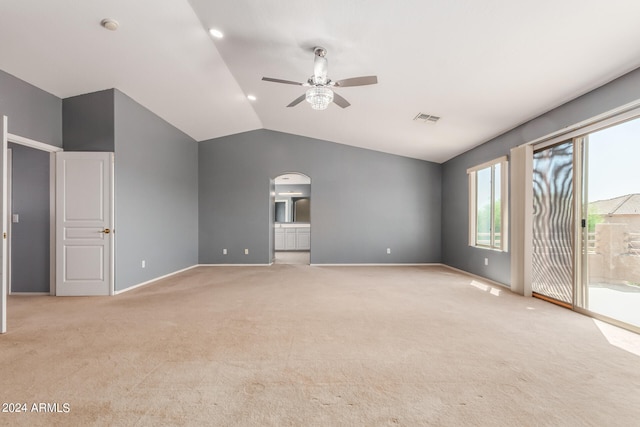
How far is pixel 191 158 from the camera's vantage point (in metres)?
6.54

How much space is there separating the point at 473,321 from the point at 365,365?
1.55 meters

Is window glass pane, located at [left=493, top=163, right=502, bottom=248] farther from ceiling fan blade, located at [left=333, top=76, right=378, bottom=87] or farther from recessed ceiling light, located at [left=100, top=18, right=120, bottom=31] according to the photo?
recessed ceiling light, located at [left=100, top=18, right=120, bottom=31]

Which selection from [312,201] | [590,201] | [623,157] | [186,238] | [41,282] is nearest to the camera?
[623,157]

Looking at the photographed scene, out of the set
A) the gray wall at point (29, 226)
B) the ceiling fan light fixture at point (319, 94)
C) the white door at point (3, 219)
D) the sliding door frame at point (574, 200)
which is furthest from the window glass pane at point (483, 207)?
the gray wall at point (29, 226)

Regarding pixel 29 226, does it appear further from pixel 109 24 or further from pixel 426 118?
pixel 426 118

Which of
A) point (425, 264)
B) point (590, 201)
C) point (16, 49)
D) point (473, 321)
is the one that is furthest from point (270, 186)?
point (590, 201)

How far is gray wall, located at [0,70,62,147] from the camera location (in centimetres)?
343

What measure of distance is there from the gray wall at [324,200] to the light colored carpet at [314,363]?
9.96 ft

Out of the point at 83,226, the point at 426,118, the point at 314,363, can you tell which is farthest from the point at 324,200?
the point at 314,363

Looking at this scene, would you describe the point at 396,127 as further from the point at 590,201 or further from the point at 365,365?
the point at 365,365

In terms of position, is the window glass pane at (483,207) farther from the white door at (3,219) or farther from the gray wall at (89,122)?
the white door at (3,219)

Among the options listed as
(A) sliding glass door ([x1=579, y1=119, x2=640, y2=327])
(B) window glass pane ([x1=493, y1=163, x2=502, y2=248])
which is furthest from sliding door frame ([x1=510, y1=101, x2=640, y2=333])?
(B) window glass pane ([x1=493, y1=163, x2=502, y2=248])

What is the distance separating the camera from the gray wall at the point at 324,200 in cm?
681

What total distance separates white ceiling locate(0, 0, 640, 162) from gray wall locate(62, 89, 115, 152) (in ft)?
0.51
